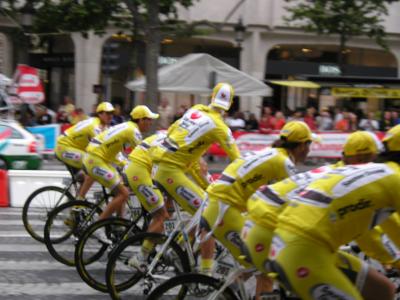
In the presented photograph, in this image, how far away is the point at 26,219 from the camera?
9.08 metres

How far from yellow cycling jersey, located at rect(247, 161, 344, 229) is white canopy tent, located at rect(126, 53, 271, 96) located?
12419 millimetres

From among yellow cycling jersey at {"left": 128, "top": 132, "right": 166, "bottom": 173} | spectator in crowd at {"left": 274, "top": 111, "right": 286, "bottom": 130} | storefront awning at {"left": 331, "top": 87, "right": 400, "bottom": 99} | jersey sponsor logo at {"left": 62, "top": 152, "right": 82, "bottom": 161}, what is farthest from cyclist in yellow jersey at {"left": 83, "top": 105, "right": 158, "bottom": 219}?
storefront awning at {"left": 331, "top": 87, "right": 400, "bottom": 99}

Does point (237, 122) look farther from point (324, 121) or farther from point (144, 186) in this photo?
point (144, 186)

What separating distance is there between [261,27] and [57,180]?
67.3 ft

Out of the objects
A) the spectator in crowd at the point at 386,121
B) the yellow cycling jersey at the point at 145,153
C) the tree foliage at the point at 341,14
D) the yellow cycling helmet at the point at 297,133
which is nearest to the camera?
the yellow cycling helmet at the point at 297,133

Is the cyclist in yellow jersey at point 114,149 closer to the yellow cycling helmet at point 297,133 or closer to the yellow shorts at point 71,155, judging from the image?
the yellow shorts at point 71,155

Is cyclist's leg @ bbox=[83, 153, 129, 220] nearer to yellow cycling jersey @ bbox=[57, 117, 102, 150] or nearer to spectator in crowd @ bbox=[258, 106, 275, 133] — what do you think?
yellow cycling jersey @ bbox=[57, 117, 102, 150]

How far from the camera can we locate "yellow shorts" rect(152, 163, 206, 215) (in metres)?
6.49

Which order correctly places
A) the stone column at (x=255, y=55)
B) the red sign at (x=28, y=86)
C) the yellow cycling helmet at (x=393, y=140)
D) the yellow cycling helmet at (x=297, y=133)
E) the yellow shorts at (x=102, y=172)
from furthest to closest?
the stone column at (x=255, y=55)
the red sign at (x=28, y=86)
the yellow shorts at (x=102, y=172)
the yellow cycling helmet at (x=297, y=133)
the yellow cycling helmet at (x=393, y=140)

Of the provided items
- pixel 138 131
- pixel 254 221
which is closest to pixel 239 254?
pixel 254 221

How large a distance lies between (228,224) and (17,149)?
1103 centimetres

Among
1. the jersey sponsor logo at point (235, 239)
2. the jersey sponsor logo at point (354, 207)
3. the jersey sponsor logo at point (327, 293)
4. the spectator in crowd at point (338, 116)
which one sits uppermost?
the jersey sponsor logo at point (354, 207)

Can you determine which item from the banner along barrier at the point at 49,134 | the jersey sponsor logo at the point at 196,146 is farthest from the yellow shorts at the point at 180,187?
the banner along barrier at the point at 49,134

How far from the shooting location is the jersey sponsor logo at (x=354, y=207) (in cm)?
384
